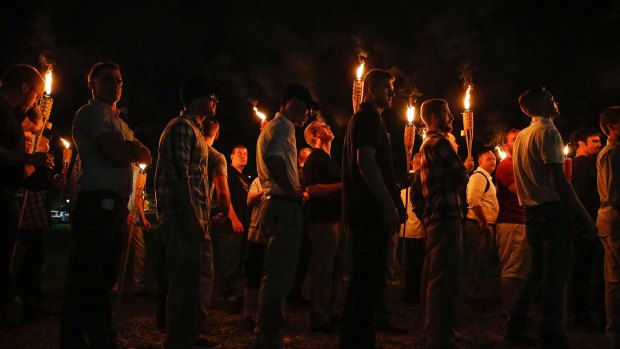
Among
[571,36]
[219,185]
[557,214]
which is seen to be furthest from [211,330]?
[571,36]

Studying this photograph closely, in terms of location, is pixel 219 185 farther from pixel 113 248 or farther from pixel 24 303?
pixel 24 303

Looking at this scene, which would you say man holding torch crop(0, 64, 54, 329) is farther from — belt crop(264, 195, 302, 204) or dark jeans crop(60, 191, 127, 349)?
belt crop(264, 195, 302, 204)

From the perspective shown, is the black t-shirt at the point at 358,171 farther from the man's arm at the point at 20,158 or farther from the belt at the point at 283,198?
the man's arm at the point at 20,158

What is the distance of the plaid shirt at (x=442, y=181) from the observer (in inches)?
184

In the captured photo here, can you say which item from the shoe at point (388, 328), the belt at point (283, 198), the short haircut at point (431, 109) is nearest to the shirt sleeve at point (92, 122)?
the belt at point (283, 198)

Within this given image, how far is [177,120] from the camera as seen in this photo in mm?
4156

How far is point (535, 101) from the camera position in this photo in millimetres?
5238

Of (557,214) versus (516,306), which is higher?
(557,214)

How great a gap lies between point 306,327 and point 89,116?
3366 millimetres

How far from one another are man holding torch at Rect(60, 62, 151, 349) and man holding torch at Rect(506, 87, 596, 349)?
3544mm

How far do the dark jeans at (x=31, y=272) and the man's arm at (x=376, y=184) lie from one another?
4.33m

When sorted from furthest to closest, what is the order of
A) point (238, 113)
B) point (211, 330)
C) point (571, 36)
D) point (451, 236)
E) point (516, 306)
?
point (238, 113), point (571, 36), point (211, 330), point (516, 306), point (451, 236)

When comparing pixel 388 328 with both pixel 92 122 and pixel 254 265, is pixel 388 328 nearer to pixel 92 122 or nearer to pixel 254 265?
pixel 254 265

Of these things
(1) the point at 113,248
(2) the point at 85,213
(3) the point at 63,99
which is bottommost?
(1) the point at 113,248
